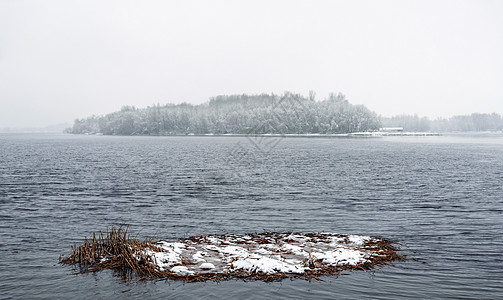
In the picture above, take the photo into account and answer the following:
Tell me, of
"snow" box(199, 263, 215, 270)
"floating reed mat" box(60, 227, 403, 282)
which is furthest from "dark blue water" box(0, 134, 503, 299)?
"snow" box(199, 263, 215, 270)

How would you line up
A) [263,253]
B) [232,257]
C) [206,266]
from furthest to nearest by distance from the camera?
[263,253] < [232,257] < [206,266]

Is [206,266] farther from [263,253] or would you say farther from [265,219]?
[265,219]

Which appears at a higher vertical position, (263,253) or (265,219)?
(263,253)

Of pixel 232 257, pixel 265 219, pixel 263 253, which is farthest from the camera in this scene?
pixel 265 219

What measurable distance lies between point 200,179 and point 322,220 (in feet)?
91.7

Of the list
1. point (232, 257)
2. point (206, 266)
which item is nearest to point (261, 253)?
point (232, 257)

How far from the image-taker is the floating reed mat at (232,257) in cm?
1545

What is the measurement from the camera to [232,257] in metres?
16.9

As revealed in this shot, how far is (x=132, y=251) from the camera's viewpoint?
16.2 meters

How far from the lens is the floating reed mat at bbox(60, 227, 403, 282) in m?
15.4

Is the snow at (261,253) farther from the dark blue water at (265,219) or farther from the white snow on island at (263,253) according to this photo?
the dark blue water at (265,219)

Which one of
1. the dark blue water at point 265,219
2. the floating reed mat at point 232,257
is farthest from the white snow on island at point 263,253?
the dark blue water at point 265,219

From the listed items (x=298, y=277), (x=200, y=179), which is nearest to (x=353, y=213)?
(x=298, y=277)

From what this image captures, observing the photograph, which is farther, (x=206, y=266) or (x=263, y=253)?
(x=263, y=253)
